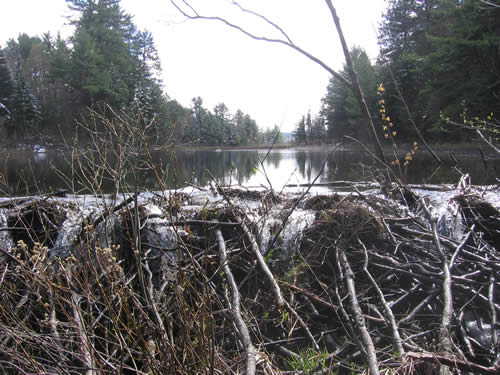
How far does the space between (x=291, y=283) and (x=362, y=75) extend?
3334 cm

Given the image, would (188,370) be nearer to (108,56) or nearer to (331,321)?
(331,321)

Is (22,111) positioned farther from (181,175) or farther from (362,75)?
(362,75)

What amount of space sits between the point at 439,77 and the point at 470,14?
3.73 meters

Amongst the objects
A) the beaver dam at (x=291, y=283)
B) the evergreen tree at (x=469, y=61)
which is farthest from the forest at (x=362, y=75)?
the beaver dam at (x=291, y=283)

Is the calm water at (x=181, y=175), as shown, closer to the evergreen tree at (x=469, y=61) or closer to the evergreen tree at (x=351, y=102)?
the evergreen tree at (x=469, y=61)

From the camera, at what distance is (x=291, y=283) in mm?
3000

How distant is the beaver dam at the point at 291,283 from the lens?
1.83m

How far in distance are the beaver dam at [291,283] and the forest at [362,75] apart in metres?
12.1

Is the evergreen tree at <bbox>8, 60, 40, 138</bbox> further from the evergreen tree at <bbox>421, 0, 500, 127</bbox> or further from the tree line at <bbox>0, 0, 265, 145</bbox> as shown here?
the evergreen tree at <bbox>421, 0, 500, 127</bbox>

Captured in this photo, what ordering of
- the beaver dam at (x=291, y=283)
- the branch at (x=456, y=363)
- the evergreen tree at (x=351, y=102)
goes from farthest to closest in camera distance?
the evergreen tree at (x=351, y=102) → the beaver dam at (x=291, y=283) → the branch at (x=456, y=363)

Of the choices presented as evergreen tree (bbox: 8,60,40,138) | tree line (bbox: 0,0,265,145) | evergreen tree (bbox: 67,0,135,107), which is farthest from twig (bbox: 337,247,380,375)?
evergreen tree (bbox: 8,60,40,138)

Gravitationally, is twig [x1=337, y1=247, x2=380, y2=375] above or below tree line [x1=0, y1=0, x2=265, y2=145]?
below

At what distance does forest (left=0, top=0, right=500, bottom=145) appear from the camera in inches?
673

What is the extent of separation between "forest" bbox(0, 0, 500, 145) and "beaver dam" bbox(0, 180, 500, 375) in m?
12.1
